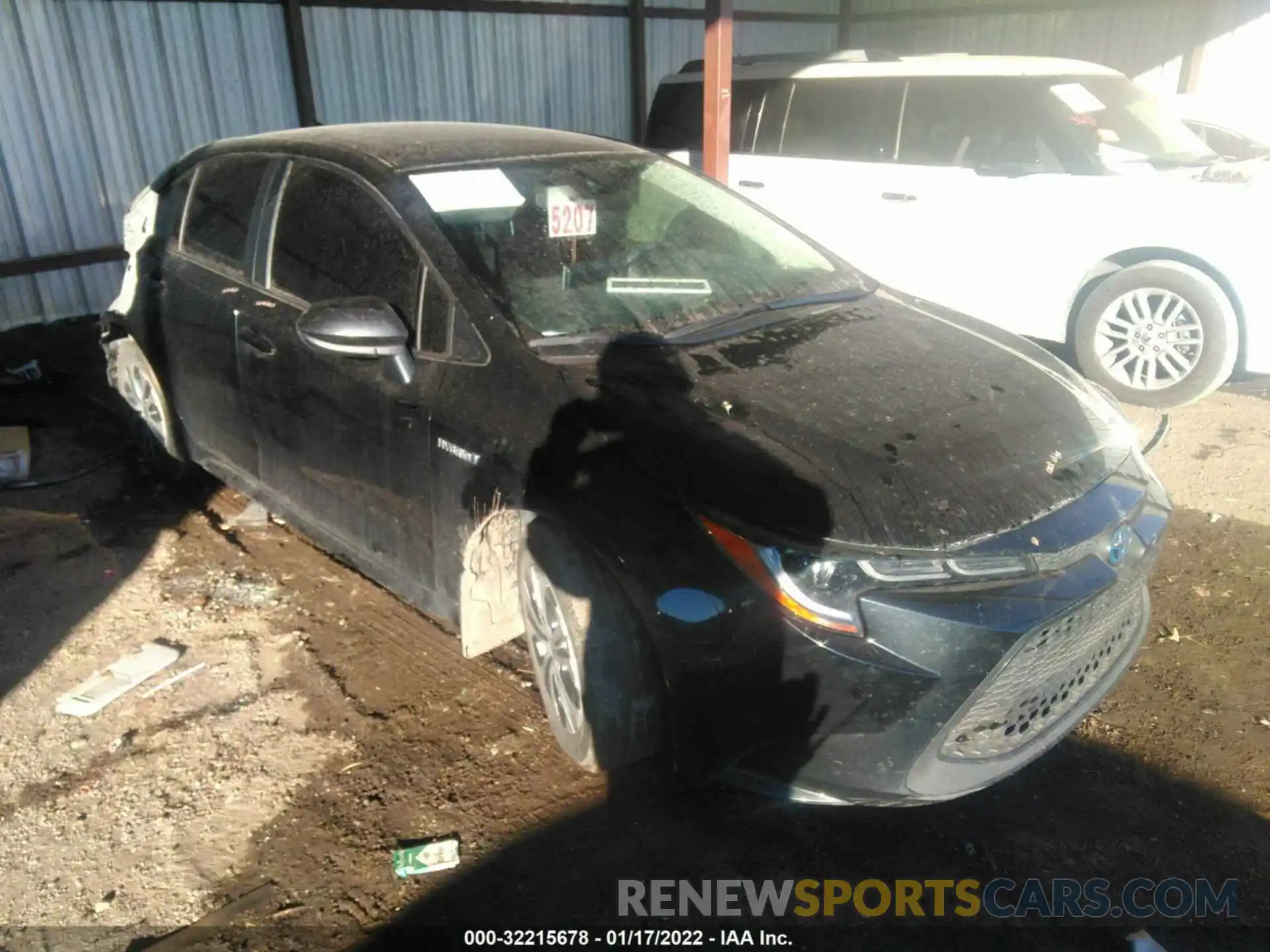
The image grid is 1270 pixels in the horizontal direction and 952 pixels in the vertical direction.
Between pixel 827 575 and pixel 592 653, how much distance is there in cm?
67

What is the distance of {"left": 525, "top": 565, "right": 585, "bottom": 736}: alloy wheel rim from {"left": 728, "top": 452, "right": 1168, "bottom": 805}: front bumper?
537 mm

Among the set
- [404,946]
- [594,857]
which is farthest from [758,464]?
[404,946]

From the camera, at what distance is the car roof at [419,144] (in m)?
3.28

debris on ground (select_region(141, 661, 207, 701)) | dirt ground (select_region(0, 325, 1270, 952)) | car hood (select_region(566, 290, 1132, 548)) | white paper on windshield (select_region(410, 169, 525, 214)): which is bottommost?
debris on ground (select_region(141, 661, 207, 701))

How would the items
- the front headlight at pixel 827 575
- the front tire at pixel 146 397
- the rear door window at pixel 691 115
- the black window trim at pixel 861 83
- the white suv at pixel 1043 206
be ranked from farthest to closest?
the rear door window at pixel 691 115, the black window trim at pixel 861 83, the white suv at pixel 1043 206, the front tire at pixel 146 397, the front headlight at pixel 827 575

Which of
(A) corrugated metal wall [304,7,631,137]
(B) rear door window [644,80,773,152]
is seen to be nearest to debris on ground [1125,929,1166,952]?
(B) rear door window [644,80,773,152]

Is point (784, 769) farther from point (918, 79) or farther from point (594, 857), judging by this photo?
point (918, 79)

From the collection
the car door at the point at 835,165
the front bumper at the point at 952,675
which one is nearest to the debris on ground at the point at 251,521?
the front bumper at the point at 952,675

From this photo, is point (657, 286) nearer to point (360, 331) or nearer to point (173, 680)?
Answer: point (360, 331)

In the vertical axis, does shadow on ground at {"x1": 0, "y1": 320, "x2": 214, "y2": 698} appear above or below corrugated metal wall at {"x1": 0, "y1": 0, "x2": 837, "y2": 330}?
below

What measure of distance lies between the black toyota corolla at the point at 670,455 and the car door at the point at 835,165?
114 inches

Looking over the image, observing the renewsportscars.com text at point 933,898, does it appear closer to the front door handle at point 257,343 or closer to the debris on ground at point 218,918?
the debris on ground at point 218,918

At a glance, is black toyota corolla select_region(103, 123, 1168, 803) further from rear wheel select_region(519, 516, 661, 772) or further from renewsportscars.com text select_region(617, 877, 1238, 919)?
renewsportscars.com text select_region(617, 877, 1238, 919)

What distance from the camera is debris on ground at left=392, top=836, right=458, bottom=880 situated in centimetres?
250
